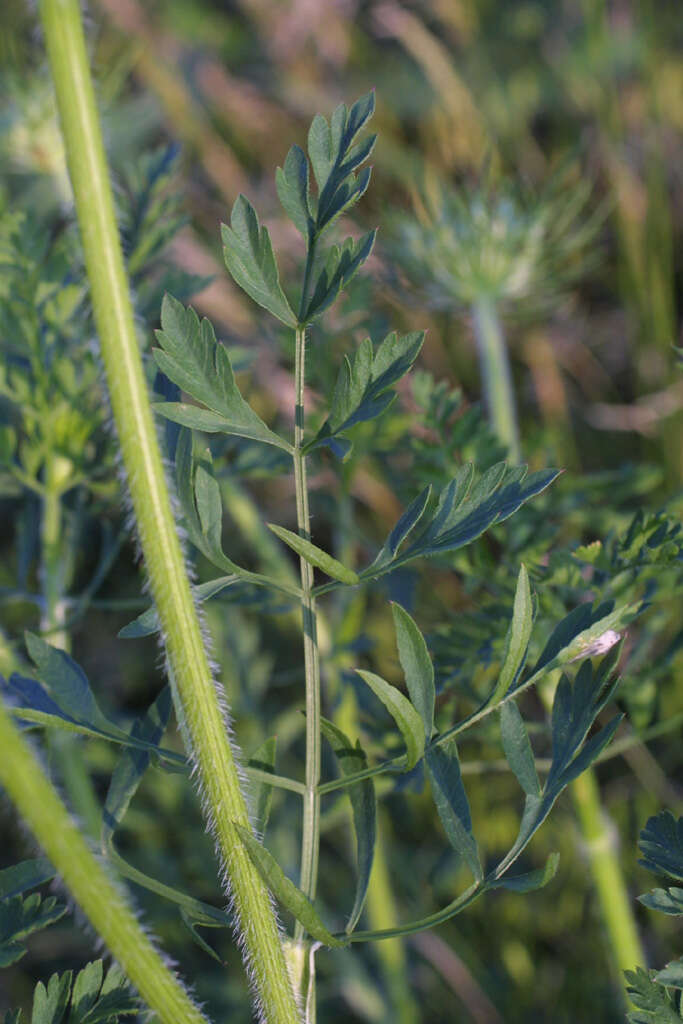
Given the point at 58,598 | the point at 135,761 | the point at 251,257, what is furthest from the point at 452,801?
the point at 58,598

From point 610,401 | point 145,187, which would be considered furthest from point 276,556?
point 610,401

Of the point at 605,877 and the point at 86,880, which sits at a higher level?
the point at 86,880

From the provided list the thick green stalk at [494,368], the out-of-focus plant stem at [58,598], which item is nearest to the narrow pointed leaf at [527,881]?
the out-of-focus plant stem at [58,598]

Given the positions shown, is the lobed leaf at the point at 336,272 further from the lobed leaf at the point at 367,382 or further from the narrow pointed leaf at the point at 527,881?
the narrow pointed leaf at the point at 527,881

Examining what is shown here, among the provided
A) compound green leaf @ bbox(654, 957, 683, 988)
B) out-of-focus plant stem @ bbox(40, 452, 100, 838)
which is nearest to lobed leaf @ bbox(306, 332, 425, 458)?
compound green leaf @ bbox(654, 957, 683, 988)

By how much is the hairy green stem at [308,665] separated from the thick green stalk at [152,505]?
0.13ft

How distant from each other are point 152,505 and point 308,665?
0.35 feet

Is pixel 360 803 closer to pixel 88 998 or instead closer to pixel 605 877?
pixel 88 998

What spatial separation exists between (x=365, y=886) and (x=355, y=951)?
81 cm

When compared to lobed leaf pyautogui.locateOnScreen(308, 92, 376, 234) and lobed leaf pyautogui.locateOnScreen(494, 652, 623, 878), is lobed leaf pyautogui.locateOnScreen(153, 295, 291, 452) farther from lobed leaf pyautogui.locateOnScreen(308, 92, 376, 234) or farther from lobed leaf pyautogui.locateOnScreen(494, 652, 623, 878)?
lobed leaf pyautogui.locateOnScreen(494, 652, 623, 878)

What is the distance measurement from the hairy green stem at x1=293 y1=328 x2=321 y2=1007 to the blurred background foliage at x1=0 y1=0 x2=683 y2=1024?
101 mm

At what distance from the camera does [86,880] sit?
38 centimetres

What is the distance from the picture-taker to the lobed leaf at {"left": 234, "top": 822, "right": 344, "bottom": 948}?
40cm

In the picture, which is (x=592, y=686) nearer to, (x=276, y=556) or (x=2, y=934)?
(x=2, y=934)
